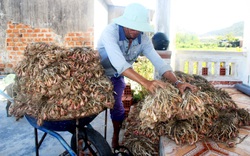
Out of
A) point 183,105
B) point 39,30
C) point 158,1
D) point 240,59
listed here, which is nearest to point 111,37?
point 183,105

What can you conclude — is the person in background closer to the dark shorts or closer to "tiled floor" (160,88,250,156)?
the dark shorts

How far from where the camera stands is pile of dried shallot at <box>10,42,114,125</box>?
1.93 metres

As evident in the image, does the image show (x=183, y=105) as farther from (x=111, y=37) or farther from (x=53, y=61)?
(x=53, y=61)

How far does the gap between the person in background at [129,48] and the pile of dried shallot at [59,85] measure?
0.22 meters

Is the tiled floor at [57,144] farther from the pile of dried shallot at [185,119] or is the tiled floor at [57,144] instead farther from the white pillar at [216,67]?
the white pillar at [216,67]

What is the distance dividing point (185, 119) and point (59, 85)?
1.25 m

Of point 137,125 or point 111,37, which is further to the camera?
point 137,125

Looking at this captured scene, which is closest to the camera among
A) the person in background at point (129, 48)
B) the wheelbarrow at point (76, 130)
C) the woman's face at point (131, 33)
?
the wheelbarrow at point (76, 130)

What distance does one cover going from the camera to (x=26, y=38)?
299 inches

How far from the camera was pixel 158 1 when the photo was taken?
13.1 ft

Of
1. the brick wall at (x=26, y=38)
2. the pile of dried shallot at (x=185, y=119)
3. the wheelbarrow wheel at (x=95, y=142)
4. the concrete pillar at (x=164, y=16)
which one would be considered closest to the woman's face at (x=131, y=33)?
the pile of dried shallot at (x=185, y=119)

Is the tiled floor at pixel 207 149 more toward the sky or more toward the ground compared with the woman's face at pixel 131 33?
more toward the ground

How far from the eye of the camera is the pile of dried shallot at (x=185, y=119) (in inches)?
78.9

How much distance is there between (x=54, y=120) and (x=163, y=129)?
3.67 ft
